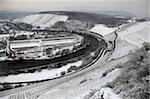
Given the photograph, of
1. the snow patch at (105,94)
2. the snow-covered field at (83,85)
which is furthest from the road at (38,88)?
the snow patch at (105,94)

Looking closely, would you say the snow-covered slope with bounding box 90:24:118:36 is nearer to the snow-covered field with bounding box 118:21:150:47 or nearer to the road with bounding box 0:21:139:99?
the snow-covered field with bounding box 118:21:150:47

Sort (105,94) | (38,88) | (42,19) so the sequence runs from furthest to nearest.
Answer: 1. (42,19)
2. (38,88)
3. (105,94)

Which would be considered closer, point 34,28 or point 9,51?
point 9,51

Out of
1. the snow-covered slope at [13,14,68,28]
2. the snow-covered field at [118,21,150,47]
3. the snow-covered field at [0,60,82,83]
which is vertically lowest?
the snow-covered field at [0,60,82,83]

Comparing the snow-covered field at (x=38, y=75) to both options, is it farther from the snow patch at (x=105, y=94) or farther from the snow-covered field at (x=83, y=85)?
the snow patch at (x=105, y=94)

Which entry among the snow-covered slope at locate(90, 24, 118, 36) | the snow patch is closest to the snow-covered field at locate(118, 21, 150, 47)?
the snow-covered slope at locate(90, 24, 118, 36)

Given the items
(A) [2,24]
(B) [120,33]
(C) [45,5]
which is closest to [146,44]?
(B) [120,33]

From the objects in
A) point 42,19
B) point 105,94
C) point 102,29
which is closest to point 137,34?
point 102,29

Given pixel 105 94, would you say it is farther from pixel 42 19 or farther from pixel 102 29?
pixel 42 19

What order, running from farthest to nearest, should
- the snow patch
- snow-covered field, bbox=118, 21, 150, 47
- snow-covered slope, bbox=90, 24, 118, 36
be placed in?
snow-covered slope, bbox=90, 24, 118, 36, snow-covered field, bbox=118, 21, 150, 47, the snow patch

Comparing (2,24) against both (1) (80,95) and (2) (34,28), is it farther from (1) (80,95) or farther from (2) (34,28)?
(1) (80,95)

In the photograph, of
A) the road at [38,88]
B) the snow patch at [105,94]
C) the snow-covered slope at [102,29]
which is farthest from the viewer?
the snow-covered slope at [102,29]
